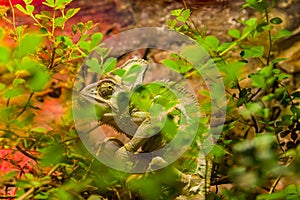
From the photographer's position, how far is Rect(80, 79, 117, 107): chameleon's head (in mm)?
1002

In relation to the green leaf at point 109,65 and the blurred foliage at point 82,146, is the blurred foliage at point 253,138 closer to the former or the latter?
the blurred foliage at point 82,146

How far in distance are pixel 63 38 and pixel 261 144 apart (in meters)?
0.45

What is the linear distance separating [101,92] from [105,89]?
0.04 ft

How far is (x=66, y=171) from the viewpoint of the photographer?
0.91 m

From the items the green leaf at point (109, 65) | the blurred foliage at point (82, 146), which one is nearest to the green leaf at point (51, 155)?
the blurred foliage at point (82, 146)

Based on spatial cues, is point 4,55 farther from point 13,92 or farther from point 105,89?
point 105,89

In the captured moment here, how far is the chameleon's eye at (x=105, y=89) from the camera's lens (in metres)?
1.01

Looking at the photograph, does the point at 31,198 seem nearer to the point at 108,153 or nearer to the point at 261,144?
the point at 108,153

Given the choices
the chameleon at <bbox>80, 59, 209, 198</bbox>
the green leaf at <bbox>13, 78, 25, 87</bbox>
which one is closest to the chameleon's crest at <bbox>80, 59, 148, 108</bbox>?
the chameleon at <bbox>80, 59, 209, 198</bbox>

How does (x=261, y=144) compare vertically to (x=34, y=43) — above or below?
below

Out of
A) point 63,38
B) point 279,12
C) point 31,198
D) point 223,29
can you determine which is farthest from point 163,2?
point 31,198

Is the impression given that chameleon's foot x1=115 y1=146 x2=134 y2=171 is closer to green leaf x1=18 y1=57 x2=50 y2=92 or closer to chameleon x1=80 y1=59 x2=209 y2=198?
chameleon x1=80 y1=59 x2=209 y2=198

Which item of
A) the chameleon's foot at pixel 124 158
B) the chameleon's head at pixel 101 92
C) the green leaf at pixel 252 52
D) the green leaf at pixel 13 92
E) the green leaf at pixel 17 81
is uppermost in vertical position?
the green leaf at pixel 17 81

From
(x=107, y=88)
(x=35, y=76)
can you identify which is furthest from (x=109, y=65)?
(x=35, y=76)
